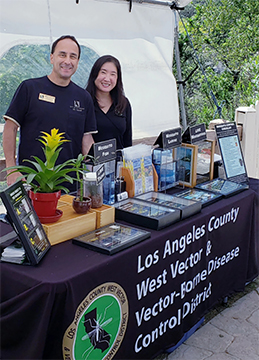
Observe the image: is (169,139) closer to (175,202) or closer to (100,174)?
(175,202)

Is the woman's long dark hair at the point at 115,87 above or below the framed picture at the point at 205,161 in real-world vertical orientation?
above

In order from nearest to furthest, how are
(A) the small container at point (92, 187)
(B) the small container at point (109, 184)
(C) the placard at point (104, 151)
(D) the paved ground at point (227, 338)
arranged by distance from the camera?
1. (A) the small container at point (92, 187)
2. (C) the placard at point (104, 151)
3. (B) the small container at point (109, 184)
4. (D) the paved ground at point (227, 338)

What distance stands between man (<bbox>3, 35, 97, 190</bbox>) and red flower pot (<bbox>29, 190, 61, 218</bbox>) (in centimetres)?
69

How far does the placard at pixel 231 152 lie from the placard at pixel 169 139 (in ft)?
1.26

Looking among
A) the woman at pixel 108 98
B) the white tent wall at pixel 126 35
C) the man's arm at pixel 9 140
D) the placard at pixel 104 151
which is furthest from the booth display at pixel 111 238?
the white tent wall at pixel 126 35

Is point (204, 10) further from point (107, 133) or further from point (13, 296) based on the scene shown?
point (13, 296)

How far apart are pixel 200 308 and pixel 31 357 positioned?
1.14 m

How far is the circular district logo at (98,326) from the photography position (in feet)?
4.91

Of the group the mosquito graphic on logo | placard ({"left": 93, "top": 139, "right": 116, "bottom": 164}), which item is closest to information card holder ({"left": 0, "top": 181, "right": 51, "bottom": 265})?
the mosquito graphic on logo

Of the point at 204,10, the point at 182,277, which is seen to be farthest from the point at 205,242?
the point at 204,10

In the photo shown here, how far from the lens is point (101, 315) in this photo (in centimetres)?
160

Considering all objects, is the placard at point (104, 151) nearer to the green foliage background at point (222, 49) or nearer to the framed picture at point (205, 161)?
the framed picture at point (205, 161)

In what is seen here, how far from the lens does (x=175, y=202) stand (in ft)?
7.13

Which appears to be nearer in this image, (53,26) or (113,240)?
(113,240)
